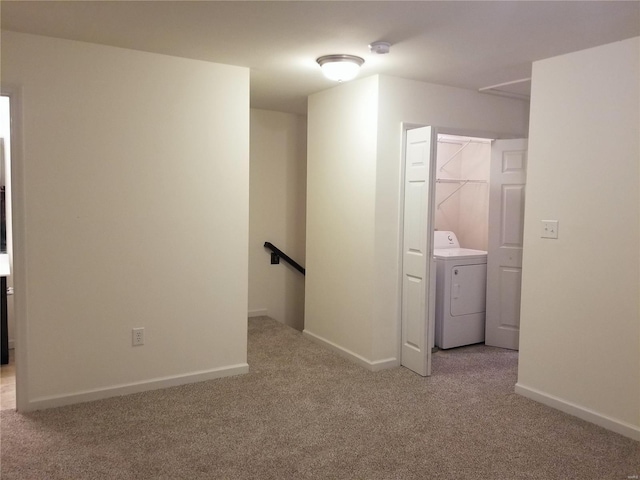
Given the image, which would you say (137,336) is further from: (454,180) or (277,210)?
(454,180)

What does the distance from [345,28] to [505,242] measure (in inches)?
102

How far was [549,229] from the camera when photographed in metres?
3.17

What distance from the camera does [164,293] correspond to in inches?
132

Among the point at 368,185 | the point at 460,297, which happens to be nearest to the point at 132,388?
the point at 368,185

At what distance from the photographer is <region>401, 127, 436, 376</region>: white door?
142 inches

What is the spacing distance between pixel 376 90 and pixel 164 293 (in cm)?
207

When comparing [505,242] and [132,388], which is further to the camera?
[505,242]

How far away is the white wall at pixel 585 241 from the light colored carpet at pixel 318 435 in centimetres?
25

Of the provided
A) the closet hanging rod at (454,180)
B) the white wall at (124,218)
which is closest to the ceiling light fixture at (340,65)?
the white wall at (124,218)

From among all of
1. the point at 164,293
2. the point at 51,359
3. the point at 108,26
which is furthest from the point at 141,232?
the point at 108,26

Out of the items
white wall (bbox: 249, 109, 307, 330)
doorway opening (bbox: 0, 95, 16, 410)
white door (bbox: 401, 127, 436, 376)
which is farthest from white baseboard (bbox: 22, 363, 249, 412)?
white wall (bbox: 249, 109, 307, 330)

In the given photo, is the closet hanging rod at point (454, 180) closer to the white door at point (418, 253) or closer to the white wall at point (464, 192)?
the white wall at point (464, 192)

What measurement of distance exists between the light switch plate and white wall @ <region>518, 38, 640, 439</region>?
39 mm

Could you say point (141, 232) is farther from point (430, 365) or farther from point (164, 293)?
point (430, 365)
